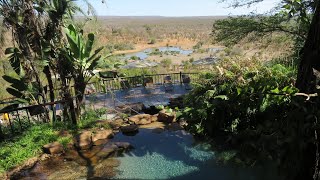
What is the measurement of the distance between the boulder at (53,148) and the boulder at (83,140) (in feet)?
1.34

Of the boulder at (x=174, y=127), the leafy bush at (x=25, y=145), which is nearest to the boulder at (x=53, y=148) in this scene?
the leafy bush at (x=25, y=145)

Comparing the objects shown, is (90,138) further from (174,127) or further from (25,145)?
(174,127)

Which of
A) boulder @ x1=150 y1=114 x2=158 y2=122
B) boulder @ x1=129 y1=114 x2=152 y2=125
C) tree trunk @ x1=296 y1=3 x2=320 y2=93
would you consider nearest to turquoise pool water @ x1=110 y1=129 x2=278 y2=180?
boulder @ x1=129 y1=114 x2=152 y2=125

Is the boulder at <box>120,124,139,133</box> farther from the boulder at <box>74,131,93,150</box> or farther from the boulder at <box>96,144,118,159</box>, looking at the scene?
the boulder at <box>96,144,118,159</box>

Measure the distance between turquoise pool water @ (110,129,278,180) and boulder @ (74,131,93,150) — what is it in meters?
0.76

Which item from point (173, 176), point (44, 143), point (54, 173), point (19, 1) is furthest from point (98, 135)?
point (19, 1)

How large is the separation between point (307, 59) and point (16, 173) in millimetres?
6272

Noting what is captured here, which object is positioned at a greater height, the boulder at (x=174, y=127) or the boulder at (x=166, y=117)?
the boulder at (x=166, y=117)

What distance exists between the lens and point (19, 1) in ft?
27.6

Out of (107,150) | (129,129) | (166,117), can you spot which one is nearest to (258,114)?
(107,150)

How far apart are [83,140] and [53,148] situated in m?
0.80

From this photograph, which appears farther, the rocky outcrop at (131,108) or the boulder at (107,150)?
the rocky outcrop at (131,108)

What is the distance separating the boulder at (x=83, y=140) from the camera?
26.5ft

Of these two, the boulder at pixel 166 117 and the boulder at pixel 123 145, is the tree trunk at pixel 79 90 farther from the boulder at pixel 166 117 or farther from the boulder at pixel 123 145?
the boulder at pixel 166 117
